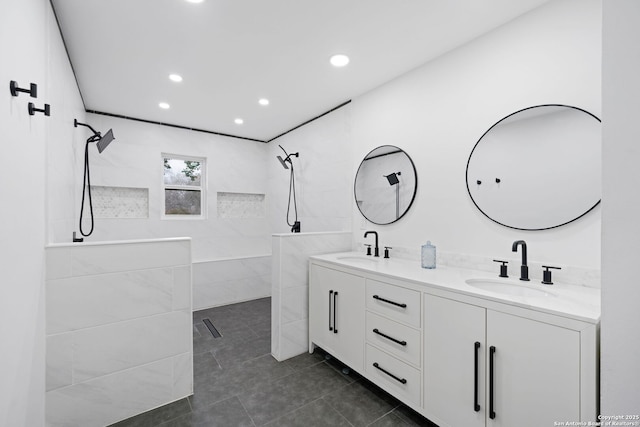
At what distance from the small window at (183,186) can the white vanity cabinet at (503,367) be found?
11.6ft

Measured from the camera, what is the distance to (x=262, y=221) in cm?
459

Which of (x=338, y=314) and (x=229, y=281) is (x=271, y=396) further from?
(x=229, y=281)

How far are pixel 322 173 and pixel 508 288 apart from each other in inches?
87.4

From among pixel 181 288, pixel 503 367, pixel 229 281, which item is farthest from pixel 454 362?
pixel 229 281

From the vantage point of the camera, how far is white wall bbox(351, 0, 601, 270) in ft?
4.88

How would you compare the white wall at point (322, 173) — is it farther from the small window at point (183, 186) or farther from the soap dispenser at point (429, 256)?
the small window at point (183, 186)

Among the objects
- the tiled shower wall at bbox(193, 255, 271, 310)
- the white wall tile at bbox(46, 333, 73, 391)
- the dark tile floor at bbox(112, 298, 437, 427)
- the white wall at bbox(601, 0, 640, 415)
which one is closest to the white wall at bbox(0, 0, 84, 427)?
the white wall tile at bbox(46, 333, 73, 391)

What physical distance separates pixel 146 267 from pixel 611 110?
2150mm

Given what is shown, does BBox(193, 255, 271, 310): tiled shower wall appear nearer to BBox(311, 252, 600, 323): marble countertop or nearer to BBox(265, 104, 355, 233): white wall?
BBox(265, 104, 355, 233): white wall

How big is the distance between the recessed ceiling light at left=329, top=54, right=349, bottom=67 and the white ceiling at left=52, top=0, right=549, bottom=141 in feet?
0.18

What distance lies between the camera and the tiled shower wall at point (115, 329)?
1517 mm

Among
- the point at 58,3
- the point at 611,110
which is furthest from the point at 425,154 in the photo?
the point at 58,3

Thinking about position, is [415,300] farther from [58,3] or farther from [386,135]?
[58,3]

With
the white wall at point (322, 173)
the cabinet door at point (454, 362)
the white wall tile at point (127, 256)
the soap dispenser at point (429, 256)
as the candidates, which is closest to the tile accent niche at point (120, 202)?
the white wall at point (322, 173)
